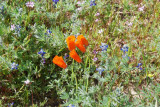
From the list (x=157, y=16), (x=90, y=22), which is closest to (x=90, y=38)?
(x=90, y=22)

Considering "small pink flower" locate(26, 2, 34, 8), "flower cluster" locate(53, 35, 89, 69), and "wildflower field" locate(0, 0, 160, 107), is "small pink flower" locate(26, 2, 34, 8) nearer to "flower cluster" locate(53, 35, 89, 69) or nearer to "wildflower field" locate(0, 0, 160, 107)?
"wildflower field" locate(0, 0, 160, 107)

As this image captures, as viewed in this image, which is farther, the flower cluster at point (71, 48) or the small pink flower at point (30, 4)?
the small pink flower at point (30, 4)

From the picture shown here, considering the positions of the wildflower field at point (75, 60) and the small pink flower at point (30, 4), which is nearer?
the wildflower field at point (75, 60)

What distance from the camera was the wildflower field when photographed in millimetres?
2840

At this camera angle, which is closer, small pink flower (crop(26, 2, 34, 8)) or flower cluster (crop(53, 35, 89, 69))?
flower cluster (crop(53, 35, 89, 69))

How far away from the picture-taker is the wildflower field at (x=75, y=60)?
284 centimetres

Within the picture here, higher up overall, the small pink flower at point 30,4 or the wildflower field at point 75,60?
the small pink flower at point 30,4

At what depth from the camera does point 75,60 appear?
326 centimetres

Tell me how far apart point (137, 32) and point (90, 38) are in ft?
2.93

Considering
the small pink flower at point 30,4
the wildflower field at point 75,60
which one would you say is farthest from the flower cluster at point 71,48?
the small pink flower at point 30,4

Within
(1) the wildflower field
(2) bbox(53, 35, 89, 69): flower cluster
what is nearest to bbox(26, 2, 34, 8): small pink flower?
(1) the wildflower field

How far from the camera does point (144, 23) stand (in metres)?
3.86

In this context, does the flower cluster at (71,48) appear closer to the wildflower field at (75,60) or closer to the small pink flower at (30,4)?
the wildflower field at (75,60)

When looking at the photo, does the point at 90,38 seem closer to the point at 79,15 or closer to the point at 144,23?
the point at 79,15
